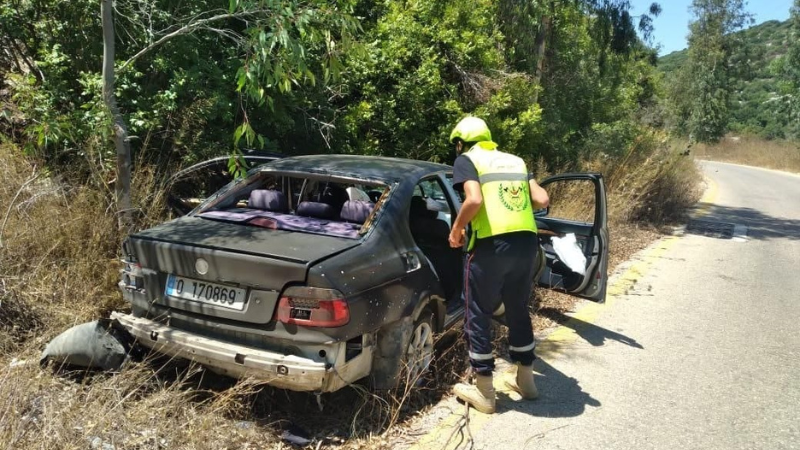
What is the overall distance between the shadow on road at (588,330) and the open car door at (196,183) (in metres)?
3.24

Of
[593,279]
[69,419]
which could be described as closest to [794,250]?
[593,279]

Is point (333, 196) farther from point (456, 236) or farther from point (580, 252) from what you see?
point (580, 252)

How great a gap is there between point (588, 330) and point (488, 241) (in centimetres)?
262

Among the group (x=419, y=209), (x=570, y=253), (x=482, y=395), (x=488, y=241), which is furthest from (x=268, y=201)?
(x=570, y=253)

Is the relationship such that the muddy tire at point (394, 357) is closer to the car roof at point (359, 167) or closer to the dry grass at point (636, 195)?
the car roof at point (359, 167)

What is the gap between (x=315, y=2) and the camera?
175 inches

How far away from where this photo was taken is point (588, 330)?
19.9 ft

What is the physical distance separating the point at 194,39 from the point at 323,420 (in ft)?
13.9

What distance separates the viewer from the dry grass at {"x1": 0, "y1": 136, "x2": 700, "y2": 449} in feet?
9.88

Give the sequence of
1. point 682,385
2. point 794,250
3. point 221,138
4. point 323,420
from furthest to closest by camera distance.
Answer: point 794,250, point 221,138, point 682,385, point 323,420

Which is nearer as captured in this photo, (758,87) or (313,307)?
(313,307)

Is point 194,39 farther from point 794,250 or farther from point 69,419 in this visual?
point 794,250

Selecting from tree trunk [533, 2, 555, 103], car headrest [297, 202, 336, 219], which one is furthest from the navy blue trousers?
tree trunk [533, 2, 555, 103]

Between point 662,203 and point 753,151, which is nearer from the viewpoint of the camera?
point 662,203
